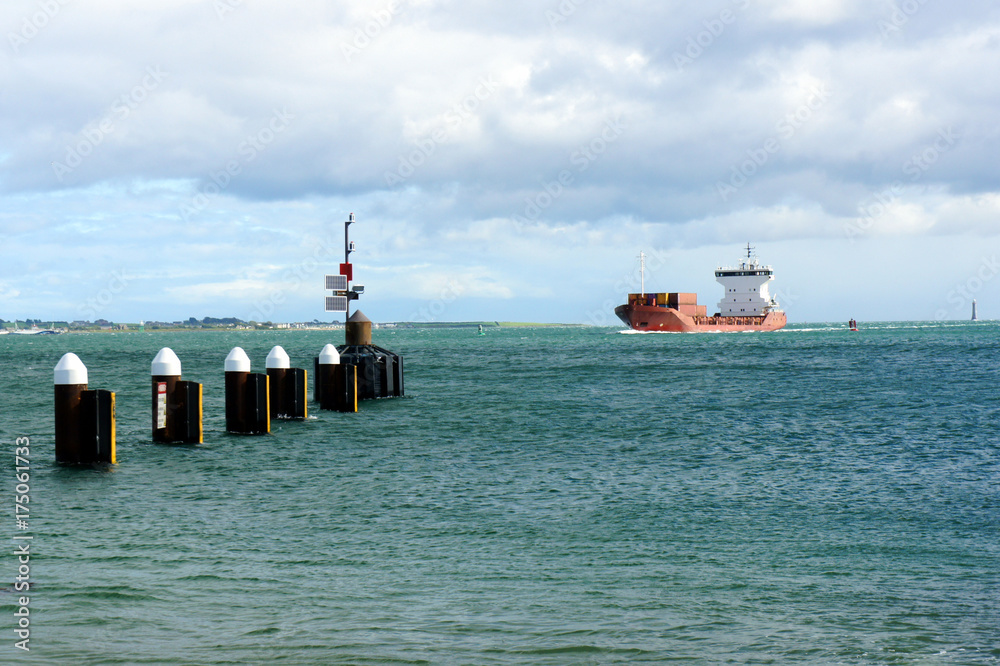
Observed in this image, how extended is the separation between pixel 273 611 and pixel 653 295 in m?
133

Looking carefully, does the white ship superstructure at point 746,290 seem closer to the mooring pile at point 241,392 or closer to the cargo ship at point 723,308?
the cargo ship at point 723,308

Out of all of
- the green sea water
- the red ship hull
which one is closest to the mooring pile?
the green sea water

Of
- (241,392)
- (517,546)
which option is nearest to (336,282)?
(241,392)

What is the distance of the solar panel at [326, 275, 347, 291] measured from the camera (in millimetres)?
33469

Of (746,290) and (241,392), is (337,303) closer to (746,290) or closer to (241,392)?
(241,392)

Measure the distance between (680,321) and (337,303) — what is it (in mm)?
104669

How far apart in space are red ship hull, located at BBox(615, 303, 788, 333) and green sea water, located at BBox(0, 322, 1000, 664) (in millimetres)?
107994

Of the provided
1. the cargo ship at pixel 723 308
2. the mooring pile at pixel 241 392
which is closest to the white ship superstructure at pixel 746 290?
the cargo ship at pixel 723 308

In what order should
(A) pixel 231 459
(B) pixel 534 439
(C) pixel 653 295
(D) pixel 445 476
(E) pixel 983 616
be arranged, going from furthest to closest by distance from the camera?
(C) pixel 653 295
(B) pixel 534 439
(A) pixel 231 459
(D) pixel 445 476
(E) pixel 983 616

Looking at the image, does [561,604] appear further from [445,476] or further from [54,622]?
[445,476]

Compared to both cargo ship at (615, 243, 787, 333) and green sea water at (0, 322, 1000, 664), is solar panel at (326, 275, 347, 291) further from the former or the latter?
cargo ship at (615, 243, 787, 333)

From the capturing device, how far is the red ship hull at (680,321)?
13376cm

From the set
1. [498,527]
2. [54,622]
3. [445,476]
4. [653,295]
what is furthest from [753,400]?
[653,295]

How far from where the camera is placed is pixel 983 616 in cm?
877
